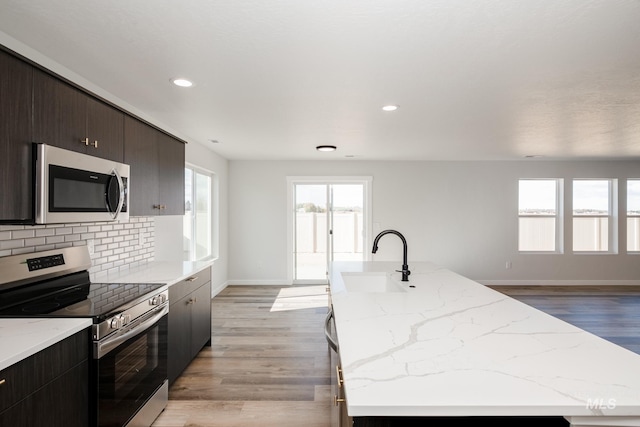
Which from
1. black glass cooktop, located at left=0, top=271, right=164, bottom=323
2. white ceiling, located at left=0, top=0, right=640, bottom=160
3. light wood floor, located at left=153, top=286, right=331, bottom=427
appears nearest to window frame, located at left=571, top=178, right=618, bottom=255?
white ceiling, located at left=0, top=0, right=640, bottom=160

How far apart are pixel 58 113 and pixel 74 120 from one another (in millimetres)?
127

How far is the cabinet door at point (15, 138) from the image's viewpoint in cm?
146

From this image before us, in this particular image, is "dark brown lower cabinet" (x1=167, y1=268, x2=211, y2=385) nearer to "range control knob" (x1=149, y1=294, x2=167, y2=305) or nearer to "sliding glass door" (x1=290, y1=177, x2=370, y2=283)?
"range control knob" (x1=149, y1=294, x2=167, y2=305)

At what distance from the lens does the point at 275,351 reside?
339cm

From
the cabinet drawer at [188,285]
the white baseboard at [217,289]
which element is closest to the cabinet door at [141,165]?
the cabinet drawer at [188,285]

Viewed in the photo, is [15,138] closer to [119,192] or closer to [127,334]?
[119,192]

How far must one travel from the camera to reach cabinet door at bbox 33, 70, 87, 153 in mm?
1651

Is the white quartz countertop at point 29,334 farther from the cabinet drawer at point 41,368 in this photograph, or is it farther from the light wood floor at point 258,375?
the light wood floor at point 258,375

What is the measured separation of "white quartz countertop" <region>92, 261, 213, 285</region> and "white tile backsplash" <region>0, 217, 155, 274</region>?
10 centimetres

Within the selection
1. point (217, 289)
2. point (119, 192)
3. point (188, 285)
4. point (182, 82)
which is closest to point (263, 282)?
point (217, 289)

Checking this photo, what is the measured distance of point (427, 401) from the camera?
857 millimetres

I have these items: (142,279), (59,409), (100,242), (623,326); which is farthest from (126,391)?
(623,326)

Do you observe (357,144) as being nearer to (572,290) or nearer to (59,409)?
(59,409)

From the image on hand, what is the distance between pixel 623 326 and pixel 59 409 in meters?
5.52
